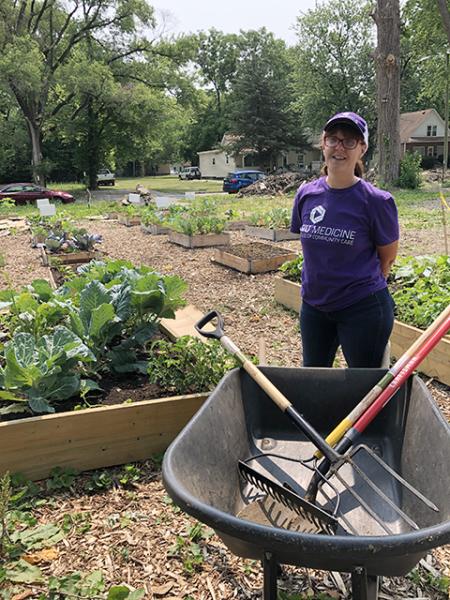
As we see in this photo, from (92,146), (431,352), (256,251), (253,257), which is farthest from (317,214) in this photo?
(92,146)

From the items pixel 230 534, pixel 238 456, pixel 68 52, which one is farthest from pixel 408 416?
pixel 68 52

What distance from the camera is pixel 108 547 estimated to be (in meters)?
2.36

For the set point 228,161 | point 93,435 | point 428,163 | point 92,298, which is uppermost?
point 228,161

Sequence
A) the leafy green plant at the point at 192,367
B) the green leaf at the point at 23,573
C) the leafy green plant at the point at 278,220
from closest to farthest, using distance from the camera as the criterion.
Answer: the green leaf at the point at 23,573 < the leafy green plant at the point at 192,367 < the leafy green plant at the point at 278,220

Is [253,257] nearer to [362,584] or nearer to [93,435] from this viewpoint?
[93,435]

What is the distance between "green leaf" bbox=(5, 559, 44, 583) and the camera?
83.9 inches

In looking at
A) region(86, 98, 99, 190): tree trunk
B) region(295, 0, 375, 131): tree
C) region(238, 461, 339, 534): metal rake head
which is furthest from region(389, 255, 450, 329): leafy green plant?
region(295, 0, 375, 131): tree

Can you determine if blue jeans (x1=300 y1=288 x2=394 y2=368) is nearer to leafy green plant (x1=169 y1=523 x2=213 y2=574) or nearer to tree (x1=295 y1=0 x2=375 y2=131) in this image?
leafy green plant (x1=169 y1=523 x2=213 y2=574)

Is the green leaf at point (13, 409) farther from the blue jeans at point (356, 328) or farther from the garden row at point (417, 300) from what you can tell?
the garden row at point (417, 300)

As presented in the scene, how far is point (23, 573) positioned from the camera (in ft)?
7.08

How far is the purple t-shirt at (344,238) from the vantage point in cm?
251

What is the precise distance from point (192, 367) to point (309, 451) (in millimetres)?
940

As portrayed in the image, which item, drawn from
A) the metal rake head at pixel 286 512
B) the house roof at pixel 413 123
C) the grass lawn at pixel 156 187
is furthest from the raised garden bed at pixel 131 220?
the house roof at pixel 413 123

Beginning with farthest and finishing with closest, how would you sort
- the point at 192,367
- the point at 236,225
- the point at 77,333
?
the point at 236,225 < the point at 77,333 < the point at 192,367
